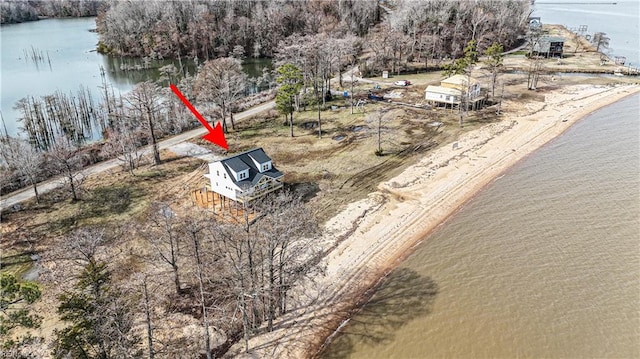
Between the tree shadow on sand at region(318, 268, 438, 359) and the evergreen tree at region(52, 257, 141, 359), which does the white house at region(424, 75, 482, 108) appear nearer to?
the tree shadow on sand at region(318, 268, 438, 359)

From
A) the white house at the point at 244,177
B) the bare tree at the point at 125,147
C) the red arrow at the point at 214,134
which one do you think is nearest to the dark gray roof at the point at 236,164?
the white house at the point at 244,177

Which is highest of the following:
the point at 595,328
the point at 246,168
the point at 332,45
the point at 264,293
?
the point at 332,45

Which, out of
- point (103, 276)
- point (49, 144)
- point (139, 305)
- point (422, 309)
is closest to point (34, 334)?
point (139, 305)

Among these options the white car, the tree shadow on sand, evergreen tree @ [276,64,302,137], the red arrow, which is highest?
evergreen tree @ [276,64,302,137]

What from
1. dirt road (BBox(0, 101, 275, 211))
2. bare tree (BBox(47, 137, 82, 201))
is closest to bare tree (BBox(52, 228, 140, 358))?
bare tree (BBox(47, 137, 82, 201))

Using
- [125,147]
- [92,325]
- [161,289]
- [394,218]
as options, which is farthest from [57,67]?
[92,325]

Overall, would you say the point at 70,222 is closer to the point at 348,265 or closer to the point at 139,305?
the point at 139,305

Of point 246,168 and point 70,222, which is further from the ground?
point 246,168
